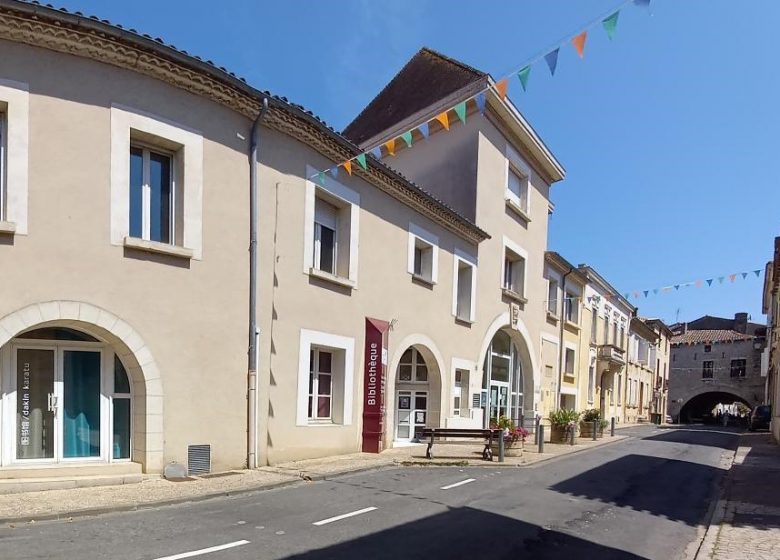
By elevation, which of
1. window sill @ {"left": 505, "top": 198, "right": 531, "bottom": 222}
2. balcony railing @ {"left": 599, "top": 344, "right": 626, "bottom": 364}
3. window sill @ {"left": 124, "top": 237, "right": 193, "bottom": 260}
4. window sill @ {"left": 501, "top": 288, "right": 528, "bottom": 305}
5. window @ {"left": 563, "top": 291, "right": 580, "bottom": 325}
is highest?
window sill @ {"left": 505, "top": 198, "right": 531, "bottom": 222}

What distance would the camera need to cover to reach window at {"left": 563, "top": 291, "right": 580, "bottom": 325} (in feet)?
90.9

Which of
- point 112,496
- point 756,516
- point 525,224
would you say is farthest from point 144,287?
point 525,224

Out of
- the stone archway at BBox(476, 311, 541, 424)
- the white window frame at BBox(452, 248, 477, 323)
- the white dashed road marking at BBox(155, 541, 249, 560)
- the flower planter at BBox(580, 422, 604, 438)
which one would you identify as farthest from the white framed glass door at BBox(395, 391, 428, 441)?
the white dashed road marking at BBox(155, 541, 249, 560)

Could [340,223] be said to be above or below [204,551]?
above

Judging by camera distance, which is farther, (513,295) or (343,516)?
(513,295)

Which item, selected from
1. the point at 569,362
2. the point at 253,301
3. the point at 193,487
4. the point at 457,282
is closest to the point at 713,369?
the point at 569,362

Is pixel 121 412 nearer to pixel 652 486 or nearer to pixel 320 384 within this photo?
pixel 320 384

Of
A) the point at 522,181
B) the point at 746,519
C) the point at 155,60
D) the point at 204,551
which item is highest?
the point at 522,181

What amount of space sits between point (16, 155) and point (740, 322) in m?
72.0

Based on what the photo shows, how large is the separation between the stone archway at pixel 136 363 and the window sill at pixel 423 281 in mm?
7978

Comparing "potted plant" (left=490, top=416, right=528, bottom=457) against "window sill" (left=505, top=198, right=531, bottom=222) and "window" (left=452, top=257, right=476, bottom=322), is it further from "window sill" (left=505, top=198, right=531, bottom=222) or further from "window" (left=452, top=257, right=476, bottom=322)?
"window sill" (left=505, top=198, right=531, bottom=222)

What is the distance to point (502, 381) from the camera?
21.6 m

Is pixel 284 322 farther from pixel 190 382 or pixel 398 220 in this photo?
pixel 398 220

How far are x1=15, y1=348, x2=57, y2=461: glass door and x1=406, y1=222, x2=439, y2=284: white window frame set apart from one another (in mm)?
8894
